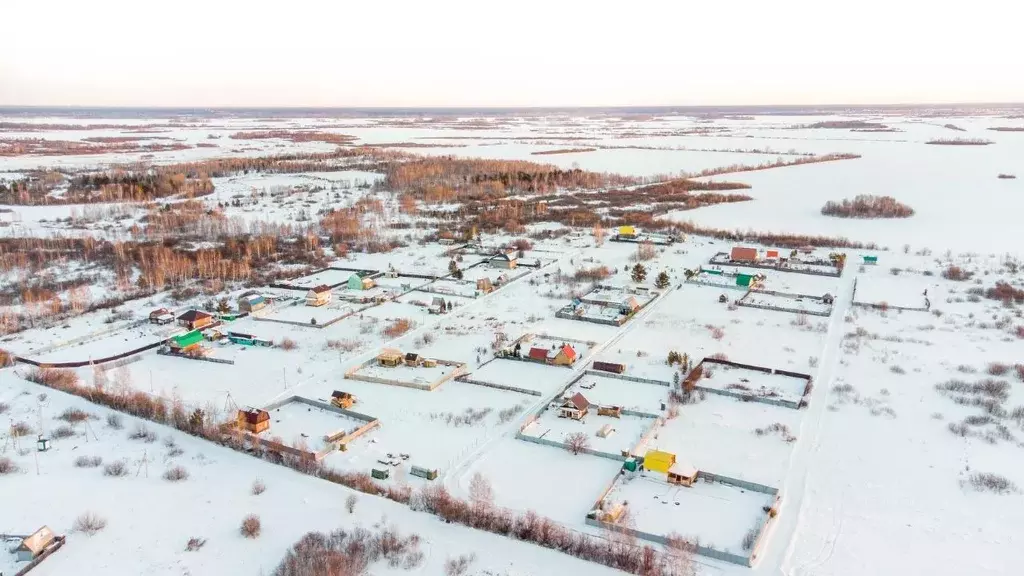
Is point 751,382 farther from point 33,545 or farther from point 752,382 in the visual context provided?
point 33,545

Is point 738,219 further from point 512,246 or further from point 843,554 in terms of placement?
point 843,554

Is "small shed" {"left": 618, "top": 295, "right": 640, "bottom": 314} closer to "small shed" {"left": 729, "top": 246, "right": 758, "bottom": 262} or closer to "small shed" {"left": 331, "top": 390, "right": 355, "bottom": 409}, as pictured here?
"small shed" {"left": 729, "top": 246, "right": 758, "bottom": 262}

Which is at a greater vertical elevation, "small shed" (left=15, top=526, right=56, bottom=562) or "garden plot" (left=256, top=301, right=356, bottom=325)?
"garden plot" (left=256, top=301, right=356, bottom=325)

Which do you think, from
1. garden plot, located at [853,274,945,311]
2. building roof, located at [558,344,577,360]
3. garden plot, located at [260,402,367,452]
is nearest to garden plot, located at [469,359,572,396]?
building roof, located at [558,344,577,360]

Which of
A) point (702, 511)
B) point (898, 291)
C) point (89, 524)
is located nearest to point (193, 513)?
point (89, 524)

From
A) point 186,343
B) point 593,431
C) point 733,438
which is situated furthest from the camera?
point 186,343

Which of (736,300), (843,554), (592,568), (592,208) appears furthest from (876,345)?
(592,208)
